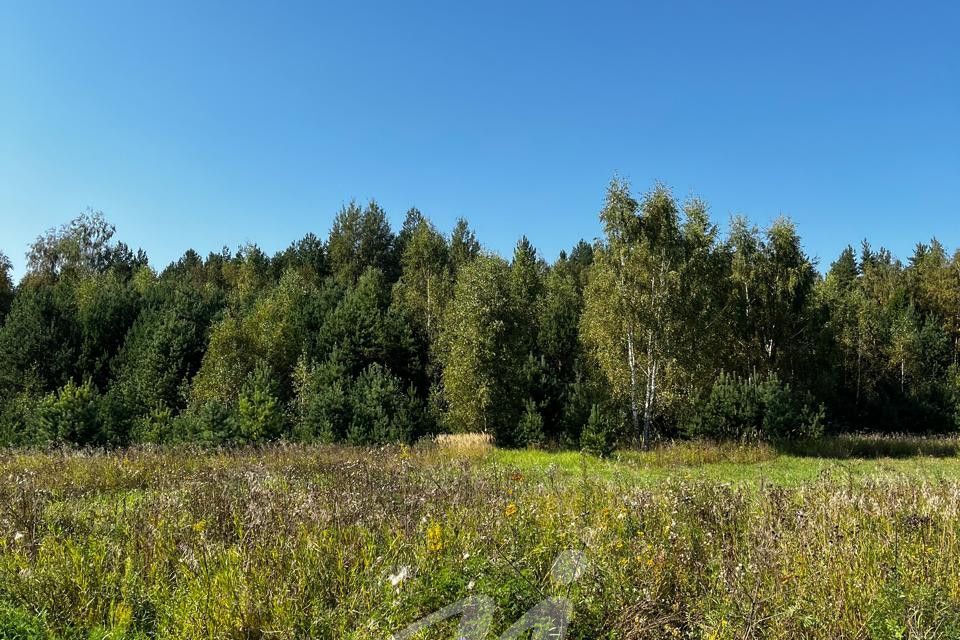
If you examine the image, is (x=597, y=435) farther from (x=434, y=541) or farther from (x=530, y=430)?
(x=434, y=541)

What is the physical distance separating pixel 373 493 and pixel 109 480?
19.8ft

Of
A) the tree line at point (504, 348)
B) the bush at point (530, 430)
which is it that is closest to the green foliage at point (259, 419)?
the tree line at point (504, 348)

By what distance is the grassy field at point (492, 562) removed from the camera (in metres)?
3.26

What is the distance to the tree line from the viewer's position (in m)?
19.0

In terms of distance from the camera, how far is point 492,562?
355 centimetres

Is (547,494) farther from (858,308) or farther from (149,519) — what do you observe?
(858,308)

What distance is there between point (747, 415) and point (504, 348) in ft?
28.6

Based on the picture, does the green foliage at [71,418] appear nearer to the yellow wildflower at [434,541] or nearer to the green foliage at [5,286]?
the yellow wildflower at [434,541]

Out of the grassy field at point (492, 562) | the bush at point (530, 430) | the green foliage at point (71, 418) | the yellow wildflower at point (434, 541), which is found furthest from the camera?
the bush at point (530, 430)

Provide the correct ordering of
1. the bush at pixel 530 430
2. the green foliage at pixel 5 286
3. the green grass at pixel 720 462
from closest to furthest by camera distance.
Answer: the green grass at pixel 720 462 < the bush at pixel 530 430 < the green foliage at pixel 5 286

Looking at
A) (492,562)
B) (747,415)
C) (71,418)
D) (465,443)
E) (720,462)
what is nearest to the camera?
(492,562)

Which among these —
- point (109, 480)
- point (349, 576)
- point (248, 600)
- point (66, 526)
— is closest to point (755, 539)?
point (349, 576)

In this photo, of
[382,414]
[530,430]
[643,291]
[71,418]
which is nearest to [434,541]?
[530,430]

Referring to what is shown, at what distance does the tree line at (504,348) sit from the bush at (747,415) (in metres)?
0.07
